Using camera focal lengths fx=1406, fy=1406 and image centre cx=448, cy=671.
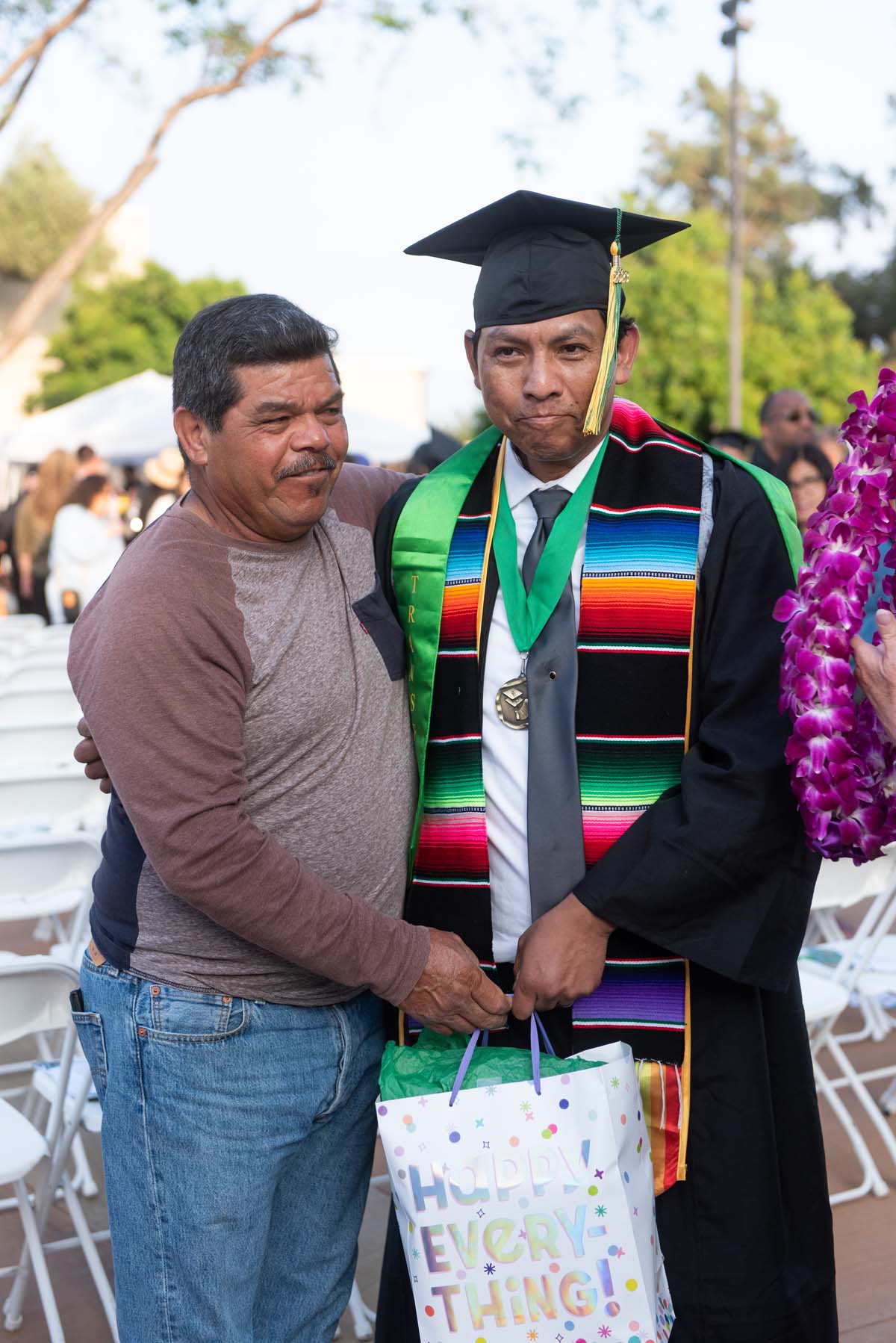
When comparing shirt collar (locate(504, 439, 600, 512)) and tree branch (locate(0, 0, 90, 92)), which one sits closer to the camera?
shirt collar (locate(504, 439, 600, 512))

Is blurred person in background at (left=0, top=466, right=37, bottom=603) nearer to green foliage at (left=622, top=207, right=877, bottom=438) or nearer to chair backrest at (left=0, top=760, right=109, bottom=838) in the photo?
chair backrest at (left=0, top=760, right=109, bottom=838)

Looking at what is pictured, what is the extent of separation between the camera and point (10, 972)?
110 inches

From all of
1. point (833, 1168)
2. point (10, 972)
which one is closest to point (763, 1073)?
point (10, 972)

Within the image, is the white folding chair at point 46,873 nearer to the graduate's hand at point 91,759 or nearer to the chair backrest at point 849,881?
the graduate's hand at point 91,759

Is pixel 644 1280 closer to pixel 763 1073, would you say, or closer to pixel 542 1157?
pixel 542 1157

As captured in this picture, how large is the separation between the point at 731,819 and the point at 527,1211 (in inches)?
25.0

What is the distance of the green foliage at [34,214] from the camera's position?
40844 mm

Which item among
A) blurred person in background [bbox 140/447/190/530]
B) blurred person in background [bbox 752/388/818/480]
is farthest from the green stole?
blurred person in background [bbox 140/447/190/530]

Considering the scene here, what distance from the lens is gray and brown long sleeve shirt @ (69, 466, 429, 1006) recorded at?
6.42ft

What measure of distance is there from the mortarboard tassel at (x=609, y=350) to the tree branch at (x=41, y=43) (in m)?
11.7

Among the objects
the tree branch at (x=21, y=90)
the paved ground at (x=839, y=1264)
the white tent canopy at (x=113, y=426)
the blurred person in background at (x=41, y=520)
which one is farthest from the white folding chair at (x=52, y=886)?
the tree branch at (x=21, y=90)

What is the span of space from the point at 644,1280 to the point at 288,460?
127 cm

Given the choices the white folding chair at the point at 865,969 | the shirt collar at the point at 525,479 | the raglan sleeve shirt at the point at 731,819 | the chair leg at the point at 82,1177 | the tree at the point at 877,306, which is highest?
the tree at the point at 877,306

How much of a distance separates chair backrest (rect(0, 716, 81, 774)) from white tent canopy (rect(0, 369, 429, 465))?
6763 millimetres
